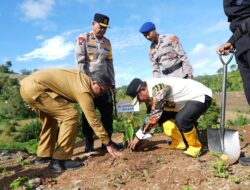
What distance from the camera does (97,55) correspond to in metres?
5.39

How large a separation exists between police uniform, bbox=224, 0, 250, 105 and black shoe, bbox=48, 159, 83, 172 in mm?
2145

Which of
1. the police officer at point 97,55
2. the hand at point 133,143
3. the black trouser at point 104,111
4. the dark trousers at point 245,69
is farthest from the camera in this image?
the black trouser at point 104,111

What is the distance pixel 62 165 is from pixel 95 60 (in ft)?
4.87

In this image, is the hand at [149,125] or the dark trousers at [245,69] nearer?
the dark trousers at [245,69]

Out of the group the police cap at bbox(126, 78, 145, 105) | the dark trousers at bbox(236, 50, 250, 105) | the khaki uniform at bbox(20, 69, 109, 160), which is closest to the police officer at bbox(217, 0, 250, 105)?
the dark trousers at bbox(236, 50, 250, 105)

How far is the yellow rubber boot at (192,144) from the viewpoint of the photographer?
477 centimetres

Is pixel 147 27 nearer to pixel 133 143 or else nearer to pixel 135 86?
pixel 135 86

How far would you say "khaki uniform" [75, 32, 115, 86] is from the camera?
5293mm

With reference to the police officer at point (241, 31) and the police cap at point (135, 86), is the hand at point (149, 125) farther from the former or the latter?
the police officer at point (241, 31)

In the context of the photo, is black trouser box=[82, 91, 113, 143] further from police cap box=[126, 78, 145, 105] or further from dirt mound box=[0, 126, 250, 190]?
police cap box=[126, 78, 145, 105]

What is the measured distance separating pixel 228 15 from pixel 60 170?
8.43ft

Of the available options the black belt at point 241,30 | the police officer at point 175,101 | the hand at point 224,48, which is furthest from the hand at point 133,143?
the black belt at point 241,30

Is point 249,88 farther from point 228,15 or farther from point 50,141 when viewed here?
point 50,141

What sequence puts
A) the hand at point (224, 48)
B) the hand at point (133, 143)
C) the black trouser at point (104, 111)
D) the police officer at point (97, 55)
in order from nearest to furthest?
the hand at point (224, 48) → the hand at point (133, 143) → the police officer at point (97, 55) → the black trouser at point (104, 111)
